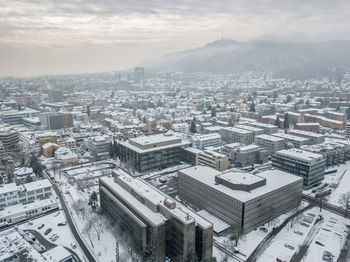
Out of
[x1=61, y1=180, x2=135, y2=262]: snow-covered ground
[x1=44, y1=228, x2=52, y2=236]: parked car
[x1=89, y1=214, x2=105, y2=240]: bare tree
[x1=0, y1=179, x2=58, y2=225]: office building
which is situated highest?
[x1=0, y1=179, x2=58, y2=225]: office building

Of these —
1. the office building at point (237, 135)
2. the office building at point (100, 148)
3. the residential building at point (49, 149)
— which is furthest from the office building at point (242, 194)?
the residential building at point (49, 149)

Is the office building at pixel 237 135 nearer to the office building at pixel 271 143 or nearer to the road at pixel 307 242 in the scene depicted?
the office building at pixel 271 143

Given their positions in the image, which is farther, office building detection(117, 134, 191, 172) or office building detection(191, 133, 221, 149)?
office building detection(191, 133, 221, 149)

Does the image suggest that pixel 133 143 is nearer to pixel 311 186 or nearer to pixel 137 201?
pixel 137 201

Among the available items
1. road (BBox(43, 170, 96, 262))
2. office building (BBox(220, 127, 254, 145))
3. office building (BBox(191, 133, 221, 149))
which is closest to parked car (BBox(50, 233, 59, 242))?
road (BBox(43, 170, 96, 262))

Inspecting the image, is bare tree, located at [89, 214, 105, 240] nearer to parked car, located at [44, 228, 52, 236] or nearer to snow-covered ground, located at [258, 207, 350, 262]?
parked car, located at [44, 228, 52, 236]

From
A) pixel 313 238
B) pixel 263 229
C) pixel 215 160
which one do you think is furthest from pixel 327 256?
pixel 215 160
